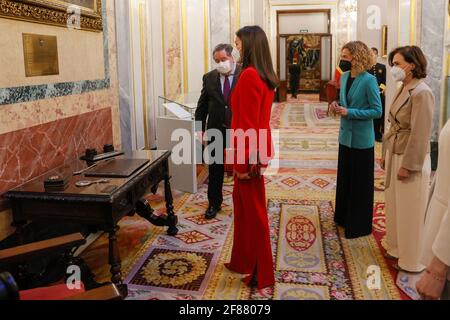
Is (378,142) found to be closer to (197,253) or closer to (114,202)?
(197,253)

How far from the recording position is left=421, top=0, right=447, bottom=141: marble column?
6.66 m

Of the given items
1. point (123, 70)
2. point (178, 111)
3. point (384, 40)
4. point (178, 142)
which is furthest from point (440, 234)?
point (384, 40)

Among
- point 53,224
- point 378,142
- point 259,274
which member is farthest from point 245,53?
point 378,142

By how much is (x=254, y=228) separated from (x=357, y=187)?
4.36ft

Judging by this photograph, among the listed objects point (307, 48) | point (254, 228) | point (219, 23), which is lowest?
point (254, 228)

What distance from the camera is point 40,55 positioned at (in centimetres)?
345

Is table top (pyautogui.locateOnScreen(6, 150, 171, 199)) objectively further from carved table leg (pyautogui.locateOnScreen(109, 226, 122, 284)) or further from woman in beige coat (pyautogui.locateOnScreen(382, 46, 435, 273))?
woman in beige coat (pyautogui.locateOnScreen(382, 46, 435, 273))

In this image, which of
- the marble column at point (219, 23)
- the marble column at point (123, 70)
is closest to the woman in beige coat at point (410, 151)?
the marble column at point (123, 70)

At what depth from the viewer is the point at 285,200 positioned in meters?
5.72

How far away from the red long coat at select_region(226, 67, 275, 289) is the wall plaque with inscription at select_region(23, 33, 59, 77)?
1372mm

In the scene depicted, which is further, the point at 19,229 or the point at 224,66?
the point at 224,66

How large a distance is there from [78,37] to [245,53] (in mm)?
1514

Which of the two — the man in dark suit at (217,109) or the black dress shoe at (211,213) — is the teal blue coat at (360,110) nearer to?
the man in dark suit at (217,109)

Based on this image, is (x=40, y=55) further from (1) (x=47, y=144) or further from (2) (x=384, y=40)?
(2) (x=384, y=40)
